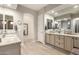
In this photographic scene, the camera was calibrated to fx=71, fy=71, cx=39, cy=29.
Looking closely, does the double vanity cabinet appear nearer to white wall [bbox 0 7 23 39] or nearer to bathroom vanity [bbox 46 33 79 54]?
bathroom vanity [bbox 46 33 79 54]

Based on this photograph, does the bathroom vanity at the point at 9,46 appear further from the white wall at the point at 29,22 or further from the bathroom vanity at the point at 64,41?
the bathroom vanity at the point at 64,41

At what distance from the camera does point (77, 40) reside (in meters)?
1.98

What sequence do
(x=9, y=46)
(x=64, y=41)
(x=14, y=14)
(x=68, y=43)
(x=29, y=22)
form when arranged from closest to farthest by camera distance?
(x=9, y=46)
(x=14, y=14)
(x=29, y=22)
(x=68, y=43)
(x=64, y=41)

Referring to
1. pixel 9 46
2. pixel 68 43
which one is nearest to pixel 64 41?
pixel 68 43

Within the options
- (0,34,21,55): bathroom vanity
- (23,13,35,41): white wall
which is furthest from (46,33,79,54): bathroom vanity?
(0,34,21,55): bathroom vanity

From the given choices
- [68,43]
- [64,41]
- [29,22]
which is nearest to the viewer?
[29,22]

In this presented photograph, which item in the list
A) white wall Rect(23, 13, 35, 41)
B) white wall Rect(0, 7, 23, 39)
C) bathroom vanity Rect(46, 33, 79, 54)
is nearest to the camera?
white wall Rect(0, 7, 23, 39)

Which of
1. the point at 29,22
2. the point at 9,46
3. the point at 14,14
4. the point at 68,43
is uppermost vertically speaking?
the point at 14,14

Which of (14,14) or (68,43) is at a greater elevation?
(14,14)

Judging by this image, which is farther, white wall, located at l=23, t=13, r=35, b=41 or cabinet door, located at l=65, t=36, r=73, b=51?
cabinet door, located at l=65, t=36, r=73, b=51

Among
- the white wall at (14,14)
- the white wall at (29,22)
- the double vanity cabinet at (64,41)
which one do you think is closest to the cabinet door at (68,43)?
the double vanity cabinet at (64,41)

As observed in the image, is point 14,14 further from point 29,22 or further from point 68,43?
point 68,43

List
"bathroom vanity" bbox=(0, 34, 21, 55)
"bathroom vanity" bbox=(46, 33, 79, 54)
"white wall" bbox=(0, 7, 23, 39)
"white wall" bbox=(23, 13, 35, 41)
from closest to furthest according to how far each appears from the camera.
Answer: "bathroom vanity" bbox=(0, 34, 21, 55) < "white wall" bbox=(0, 7, 23, 39) < "white wall" bbox=(23, 13, 35, 41) < "bathroom vanity" bbox=(46, 33, 79, 54)

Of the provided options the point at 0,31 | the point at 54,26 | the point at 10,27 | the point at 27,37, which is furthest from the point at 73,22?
the point at 0,31
